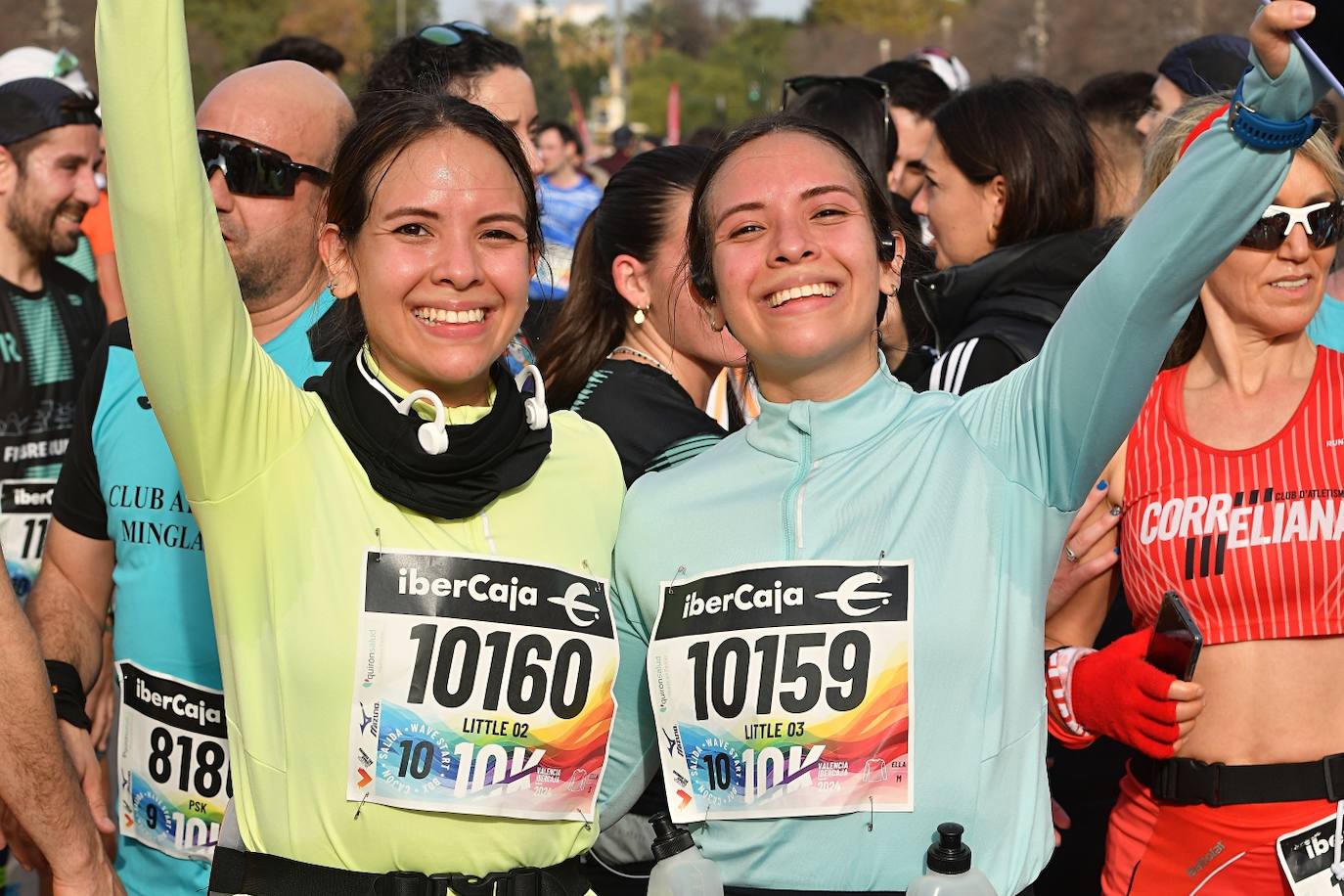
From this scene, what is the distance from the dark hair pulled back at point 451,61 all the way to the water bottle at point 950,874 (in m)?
3.14

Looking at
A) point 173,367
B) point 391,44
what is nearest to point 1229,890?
point 173,367

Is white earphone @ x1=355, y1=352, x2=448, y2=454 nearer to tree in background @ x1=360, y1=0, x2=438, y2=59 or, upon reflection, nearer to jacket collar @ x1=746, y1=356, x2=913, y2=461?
jacket collar @ x1=746, y1=356, x2=913, y2=461

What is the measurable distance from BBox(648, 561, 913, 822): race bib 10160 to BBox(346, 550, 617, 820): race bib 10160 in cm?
21

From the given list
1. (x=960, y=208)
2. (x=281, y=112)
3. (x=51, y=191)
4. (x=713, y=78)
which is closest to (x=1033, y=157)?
(x=960, y=208)

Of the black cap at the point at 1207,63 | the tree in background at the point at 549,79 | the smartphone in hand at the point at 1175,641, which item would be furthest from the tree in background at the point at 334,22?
the smartphone in hand at the point at 1175,641

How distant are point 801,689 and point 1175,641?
86 centimetres

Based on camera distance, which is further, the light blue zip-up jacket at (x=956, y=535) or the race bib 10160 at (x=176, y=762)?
the race bib 10160 at (x=176, y=762)

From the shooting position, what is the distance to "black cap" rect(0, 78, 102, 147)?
6.04 meters

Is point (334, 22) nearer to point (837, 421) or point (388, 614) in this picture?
point (837, 421)

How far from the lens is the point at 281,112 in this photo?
390cm

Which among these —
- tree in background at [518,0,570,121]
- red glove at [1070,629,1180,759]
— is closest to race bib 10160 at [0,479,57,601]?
red glove at [1070,629,1180,759]

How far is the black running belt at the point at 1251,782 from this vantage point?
3.25 m

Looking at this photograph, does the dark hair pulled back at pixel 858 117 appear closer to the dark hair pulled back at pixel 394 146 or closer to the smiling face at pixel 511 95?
the smiling face at pixel 511 95

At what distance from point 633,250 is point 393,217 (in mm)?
1437
